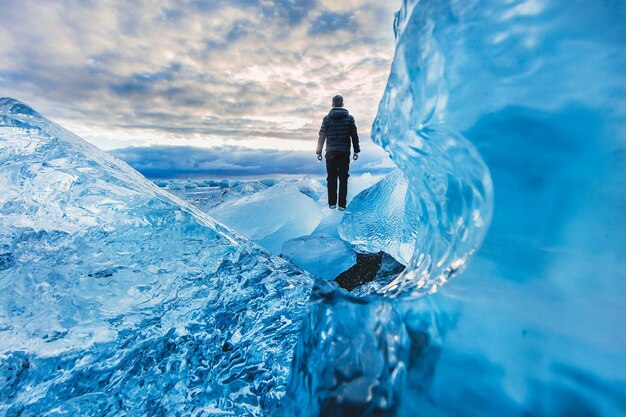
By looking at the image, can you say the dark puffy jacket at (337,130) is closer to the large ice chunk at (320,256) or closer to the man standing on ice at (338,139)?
the man standing on ice at (338,139)

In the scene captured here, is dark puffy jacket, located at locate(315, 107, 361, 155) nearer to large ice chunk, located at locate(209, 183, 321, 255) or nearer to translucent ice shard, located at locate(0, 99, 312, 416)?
large ice chunk, located at locate(209, 183, 321, 255)

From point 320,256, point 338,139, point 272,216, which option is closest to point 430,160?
point 320,256

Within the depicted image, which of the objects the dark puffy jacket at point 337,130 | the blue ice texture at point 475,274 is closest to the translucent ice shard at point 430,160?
the blue ice texture at point 475,274

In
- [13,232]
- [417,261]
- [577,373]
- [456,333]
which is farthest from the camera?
[13,232]

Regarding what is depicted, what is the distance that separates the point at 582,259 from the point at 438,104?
1.54 ft

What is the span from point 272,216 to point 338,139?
1.97m

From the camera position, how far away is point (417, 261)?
976 millimetres

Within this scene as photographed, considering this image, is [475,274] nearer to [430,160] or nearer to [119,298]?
[430,160]

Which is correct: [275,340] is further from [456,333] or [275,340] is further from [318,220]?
[318,220]

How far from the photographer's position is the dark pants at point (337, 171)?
496 centimetres

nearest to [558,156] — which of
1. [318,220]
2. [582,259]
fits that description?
[582,259]

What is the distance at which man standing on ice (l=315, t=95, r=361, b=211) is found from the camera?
4848 millimetres

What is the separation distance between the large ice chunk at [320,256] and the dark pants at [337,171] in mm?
2326

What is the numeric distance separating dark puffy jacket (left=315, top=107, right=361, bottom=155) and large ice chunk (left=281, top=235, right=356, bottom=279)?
2.40m
